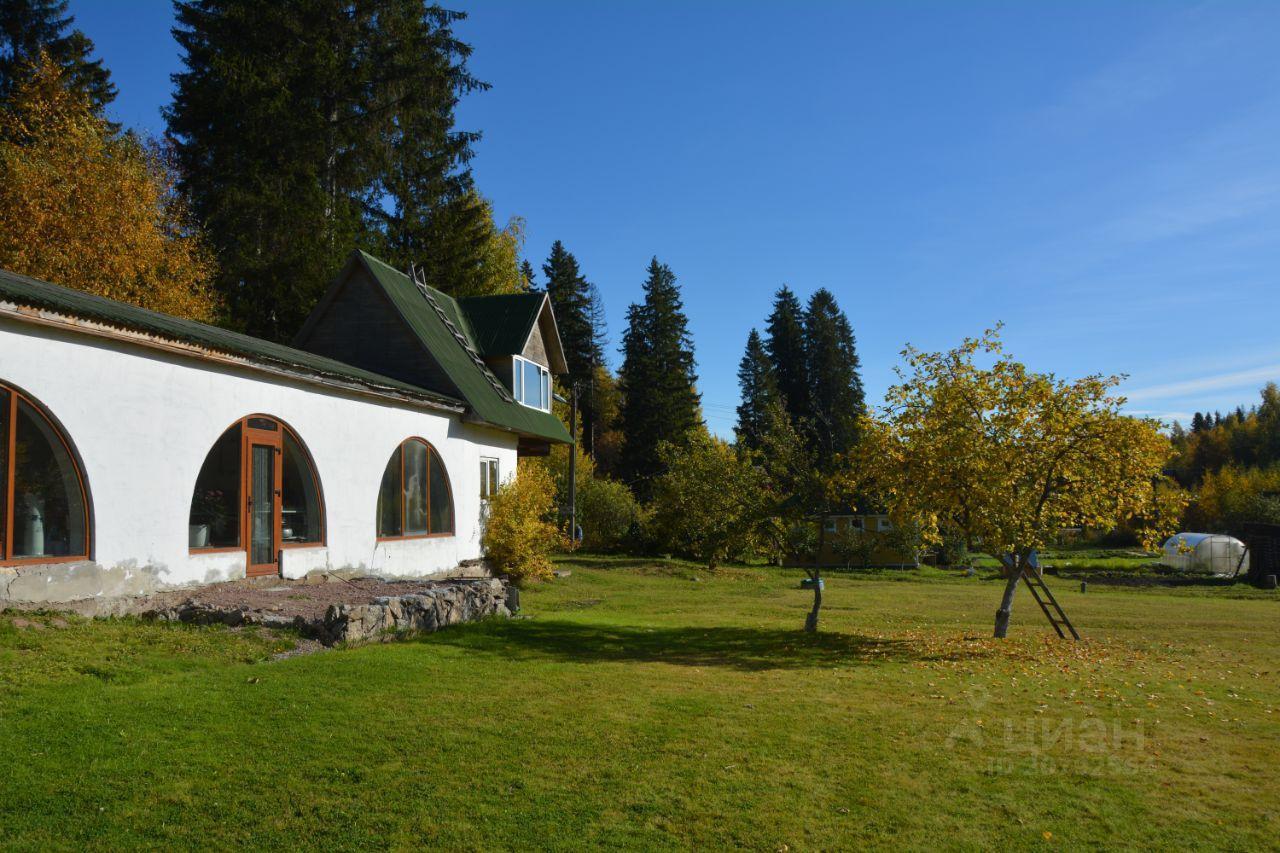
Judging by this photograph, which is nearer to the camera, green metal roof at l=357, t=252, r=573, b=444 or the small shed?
green metal roof at l=357, t=252, r=573, b=444

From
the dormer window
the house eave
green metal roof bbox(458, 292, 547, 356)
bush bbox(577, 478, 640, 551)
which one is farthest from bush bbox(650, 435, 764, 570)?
the house eave

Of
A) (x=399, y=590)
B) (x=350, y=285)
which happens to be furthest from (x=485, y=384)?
(x=399, y=590)

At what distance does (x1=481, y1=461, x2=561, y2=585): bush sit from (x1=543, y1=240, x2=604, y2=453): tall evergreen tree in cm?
4164

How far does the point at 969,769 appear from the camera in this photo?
7.21 metres

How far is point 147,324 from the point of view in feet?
37.4

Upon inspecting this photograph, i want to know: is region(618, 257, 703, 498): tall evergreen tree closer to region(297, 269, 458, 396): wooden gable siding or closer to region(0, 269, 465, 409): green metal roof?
region(297, 269, 458, 396): wooden gable siding

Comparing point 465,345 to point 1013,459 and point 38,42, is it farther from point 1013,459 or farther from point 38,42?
point 38,42

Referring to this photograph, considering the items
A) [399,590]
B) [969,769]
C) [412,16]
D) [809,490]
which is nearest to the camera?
[969,769]

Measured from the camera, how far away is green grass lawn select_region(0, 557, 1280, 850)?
569cm

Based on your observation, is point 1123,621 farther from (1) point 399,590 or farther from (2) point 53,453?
(2) point 53,453

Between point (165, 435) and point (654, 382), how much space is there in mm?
54378

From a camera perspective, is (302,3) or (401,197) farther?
(401,197)

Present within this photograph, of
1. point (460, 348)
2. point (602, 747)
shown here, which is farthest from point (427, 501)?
point (602, 747)

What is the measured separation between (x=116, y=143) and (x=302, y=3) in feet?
27.1
